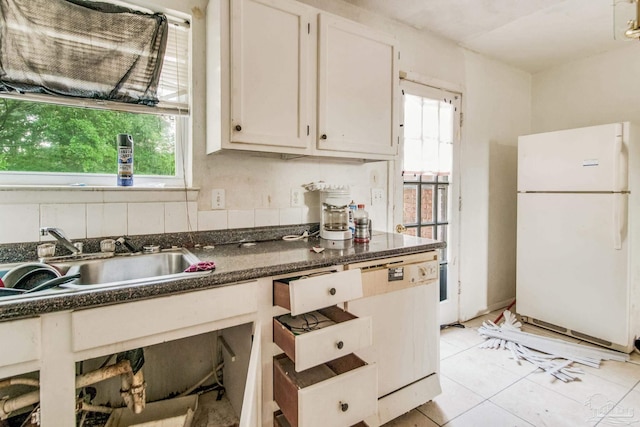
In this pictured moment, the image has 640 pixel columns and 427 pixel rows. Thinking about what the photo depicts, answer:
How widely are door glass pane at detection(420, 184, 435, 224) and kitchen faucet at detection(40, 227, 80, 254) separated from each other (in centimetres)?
235

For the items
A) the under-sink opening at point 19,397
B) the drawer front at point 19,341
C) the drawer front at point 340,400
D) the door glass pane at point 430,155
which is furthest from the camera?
the door glass pane at point 430,155

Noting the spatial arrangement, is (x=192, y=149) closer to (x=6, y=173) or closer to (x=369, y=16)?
(x=6, y=173)

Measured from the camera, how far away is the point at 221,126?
146 cm

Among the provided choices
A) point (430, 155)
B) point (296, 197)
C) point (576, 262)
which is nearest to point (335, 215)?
point (296, 197)

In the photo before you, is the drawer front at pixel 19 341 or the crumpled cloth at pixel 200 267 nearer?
the drawer front at pixel 19 341

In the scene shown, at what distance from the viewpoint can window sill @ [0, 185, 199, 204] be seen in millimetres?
1290

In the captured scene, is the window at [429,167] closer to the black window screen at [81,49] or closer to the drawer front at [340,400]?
the drawer front at [340,400]

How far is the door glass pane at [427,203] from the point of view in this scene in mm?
2670

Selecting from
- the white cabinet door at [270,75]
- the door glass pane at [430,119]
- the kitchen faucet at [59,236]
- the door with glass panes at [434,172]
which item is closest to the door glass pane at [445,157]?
the door with glass panes at [434,172]

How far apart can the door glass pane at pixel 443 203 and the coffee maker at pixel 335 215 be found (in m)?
1.27

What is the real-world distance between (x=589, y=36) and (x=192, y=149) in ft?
10.8

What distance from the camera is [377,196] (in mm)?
2346

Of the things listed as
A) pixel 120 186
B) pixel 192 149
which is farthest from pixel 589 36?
pixel 120 186

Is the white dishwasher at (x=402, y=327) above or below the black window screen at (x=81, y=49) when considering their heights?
below
